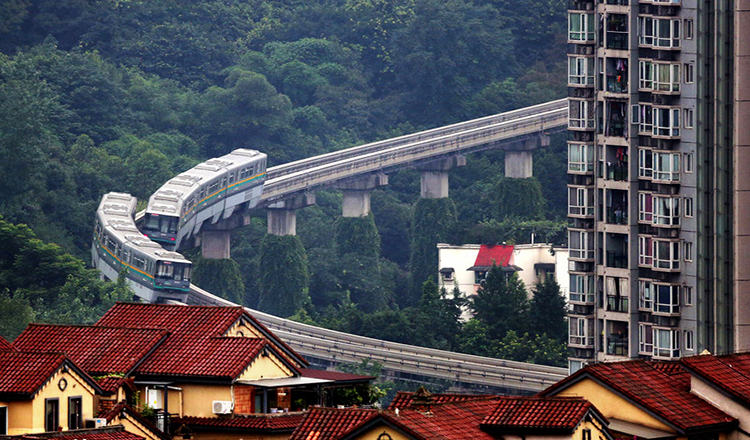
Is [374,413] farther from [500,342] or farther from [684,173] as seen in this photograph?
[500,342]

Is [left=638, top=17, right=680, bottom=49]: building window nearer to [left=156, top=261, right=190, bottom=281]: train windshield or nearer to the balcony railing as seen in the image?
the balcony railing

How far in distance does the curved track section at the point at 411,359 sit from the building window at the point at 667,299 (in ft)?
142

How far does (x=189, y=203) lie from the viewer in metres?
186

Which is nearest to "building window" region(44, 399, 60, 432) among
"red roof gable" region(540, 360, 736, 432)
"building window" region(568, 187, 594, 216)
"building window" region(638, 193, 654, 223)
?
"red roof gable" region(540, 360, 736, 432)

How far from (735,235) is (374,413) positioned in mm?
63256

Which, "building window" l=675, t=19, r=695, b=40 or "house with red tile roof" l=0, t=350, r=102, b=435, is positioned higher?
"building window" l=675, t=19, r=695, b=40

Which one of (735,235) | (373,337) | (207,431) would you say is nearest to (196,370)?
(207,431)

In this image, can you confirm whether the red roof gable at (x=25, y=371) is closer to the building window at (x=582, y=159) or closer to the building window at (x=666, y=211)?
the building window at (x=666, y=211)

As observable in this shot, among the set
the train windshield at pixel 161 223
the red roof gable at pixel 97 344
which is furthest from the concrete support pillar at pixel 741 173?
the train windshield at pixel 161 223

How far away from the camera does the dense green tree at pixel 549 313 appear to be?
185125 millimetres

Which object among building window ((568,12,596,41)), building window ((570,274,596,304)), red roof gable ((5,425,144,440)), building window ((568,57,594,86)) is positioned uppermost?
building window ((568,12,596,41))

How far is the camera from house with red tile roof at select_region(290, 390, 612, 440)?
5628 centimetres

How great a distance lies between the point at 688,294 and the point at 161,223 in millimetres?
70981

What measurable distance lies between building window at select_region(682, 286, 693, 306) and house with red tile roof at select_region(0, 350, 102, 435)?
195ft
